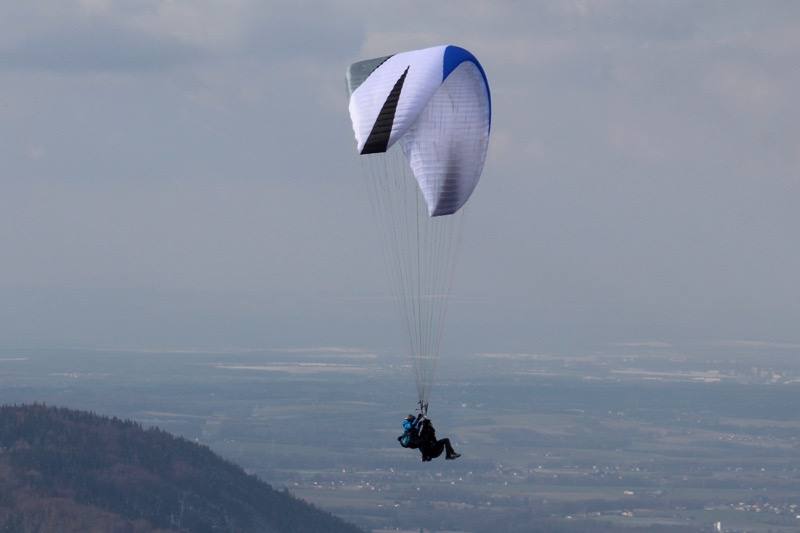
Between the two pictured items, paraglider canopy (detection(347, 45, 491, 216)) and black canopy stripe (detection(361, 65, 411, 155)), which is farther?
paraglider canopy (detection(347, 45, 491, 216))

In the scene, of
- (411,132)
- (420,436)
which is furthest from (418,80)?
(420,436)

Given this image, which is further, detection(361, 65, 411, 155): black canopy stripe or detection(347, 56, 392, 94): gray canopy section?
detection(347, 56, 392, 94): gray canopy section

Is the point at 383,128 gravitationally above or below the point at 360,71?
below

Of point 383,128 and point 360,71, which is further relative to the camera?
point 360,71

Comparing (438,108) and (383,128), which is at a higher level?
(438,108)

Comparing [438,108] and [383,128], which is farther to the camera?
[438,108]

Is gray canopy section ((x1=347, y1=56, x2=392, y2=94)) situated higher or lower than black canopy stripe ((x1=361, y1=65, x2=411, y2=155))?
higher

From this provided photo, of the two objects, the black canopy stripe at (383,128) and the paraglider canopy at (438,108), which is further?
the paraglider canopy at (438,108)

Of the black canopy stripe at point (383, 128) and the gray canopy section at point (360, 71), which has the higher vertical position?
the gray canopy section at point (360, 71)
